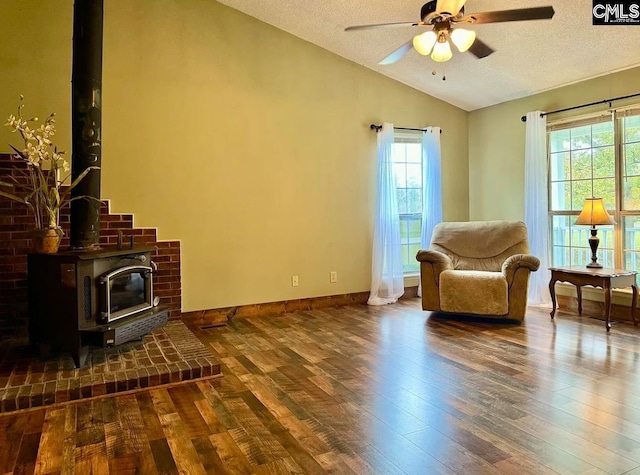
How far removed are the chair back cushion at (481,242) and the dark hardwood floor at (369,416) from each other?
1.23 metres

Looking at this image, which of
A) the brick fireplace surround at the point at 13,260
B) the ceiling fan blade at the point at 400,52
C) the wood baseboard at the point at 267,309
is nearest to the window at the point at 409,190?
the wood baseboard at the point at 267,309

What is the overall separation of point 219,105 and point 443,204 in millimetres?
3243

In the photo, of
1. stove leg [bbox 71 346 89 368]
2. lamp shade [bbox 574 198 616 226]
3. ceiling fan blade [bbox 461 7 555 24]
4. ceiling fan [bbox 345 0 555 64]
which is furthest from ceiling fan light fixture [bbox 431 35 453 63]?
stove leg [bbox 71 346 89 368]

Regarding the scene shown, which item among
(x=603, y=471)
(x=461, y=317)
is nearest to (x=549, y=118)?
(x=461, y=317)

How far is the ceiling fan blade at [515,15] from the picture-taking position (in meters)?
2.70

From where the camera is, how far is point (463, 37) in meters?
3.00

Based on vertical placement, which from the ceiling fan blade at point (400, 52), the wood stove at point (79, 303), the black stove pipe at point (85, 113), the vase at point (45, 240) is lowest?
the wood stove at point (79, 303)

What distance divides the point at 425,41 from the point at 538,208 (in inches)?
114

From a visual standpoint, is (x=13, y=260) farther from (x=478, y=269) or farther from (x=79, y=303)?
(x=478, y=269)

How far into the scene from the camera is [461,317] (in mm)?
4684

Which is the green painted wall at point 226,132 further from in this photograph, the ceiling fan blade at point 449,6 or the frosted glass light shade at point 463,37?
the ceiling fan blade at point 449,6

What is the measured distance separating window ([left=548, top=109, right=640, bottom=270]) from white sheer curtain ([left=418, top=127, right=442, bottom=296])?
130 centimetres

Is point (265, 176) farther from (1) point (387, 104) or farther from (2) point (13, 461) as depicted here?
(2) point (13, 461)

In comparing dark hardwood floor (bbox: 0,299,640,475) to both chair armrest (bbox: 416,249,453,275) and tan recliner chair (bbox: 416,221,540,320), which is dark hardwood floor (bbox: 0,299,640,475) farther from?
chair armrest (bbox: 416,249,453,275)
